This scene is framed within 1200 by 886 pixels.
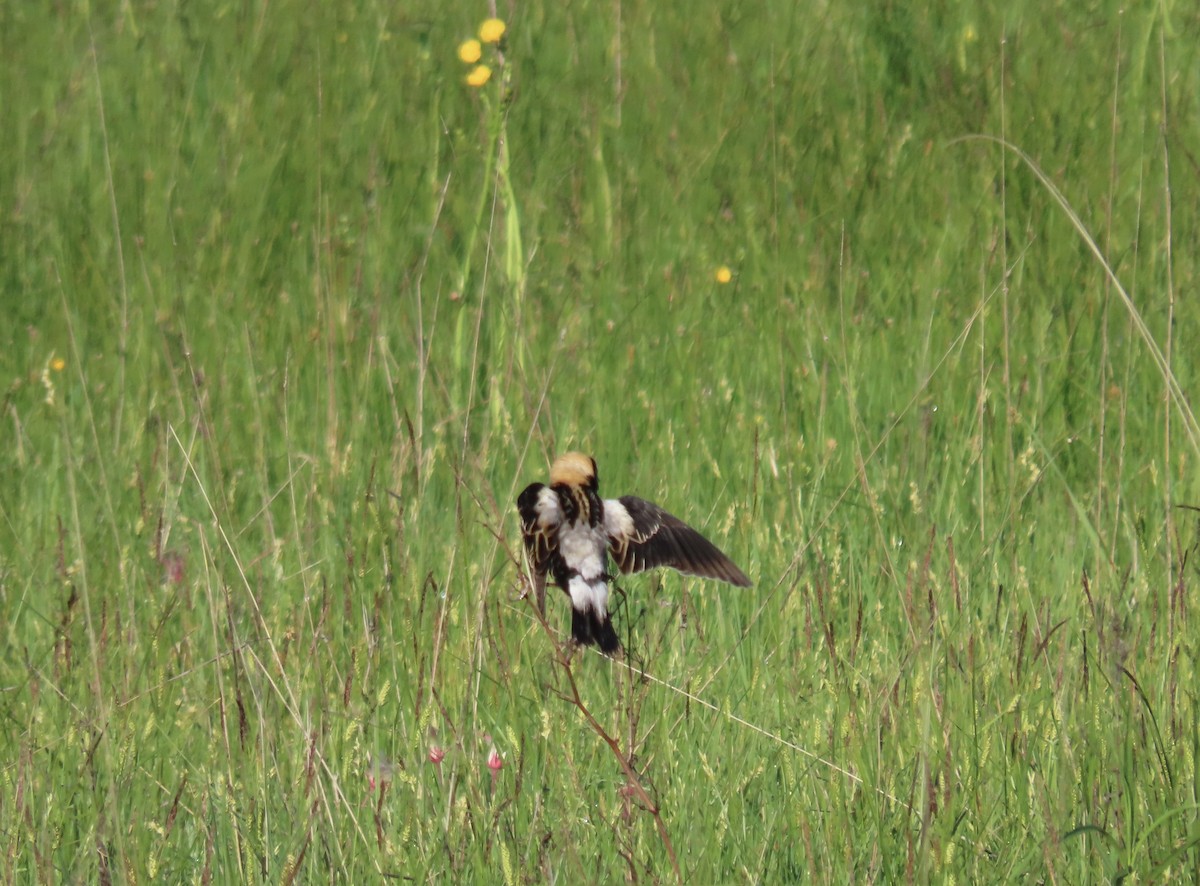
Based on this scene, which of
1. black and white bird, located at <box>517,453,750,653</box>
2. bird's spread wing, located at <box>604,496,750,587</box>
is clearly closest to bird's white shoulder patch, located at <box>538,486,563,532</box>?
black and white bird, located at <box>517,453,750,653</box>

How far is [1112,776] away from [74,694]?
1583mm

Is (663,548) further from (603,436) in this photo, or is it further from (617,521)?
(603,436)

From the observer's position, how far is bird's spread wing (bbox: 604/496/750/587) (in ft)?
8.86

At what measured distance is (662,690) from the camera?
2.47 meters

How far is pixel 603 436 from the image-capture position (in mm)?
3756

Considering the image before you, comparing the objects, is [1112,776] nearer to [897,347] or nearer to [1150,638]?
[1150,638]

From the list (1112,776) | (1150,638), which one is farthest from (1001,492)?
(1112,776)

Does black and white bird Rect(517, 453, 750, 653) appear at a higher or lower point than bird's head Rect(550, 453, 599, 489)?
lower

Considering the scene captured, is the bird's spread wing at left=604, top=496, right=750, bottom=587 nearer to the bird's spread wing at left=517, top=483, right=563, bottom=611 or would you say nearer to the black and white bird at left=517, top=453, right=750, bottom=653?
the black and white bird at left=517, top=453, right=750, bottom=653

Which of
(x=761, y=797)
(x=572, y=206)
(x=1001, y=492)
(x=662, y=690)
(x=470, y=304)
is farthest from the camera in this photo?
(x=572, y=206)

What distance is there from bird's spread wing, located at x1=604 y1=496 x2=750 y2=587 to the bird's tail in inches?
4.9

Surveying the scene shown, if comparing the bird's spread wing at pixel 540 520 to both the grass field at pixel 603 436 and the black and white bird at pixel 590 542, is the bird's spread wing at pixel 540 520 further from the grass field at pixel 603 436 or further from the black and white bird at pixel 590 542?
the grass field at pixel 603 436

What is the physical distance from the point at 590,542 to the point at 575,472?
145 millimetres

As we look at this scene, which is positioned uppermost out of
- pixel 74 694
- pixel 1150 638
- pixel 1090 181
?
pixel 1090 181
